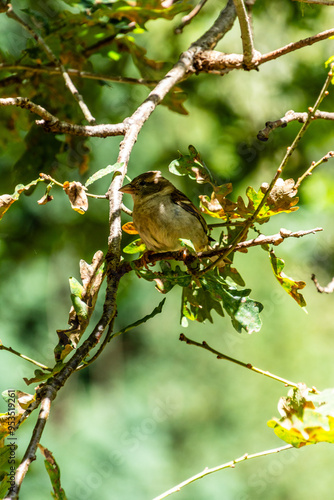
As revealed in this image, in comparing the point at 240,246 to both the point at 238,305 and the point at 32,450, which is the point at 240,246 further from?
the point at 32,450

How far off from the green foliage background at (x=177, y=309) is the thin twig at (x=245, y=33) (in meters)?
0.90

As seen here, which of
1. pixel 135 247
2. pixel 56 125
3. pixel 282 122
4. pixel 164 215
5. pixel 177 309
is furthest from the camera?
pixel 177 309

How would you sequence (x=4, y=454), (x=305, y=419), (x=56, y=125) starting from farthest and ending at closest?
1. (x=56, y=125)
2. (x=4, y=454)
3. (x=305, y=419)

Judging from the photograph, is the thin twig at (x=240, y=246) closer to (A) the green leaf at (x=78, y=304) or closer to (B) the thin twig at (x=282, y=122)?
(A) the green leaf at (x=78, y=304)

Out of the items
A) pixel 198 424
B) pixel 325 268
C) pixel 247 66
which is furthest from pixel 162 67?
pixel 198 424

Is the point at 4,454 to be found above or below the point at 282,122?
below

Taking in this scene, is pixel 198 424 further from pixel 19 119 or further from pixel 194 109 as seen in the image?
pixel 19 119

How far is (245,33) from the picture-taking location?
208 centimetres

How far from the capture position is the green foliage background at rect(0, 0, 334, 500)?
10.5 feet

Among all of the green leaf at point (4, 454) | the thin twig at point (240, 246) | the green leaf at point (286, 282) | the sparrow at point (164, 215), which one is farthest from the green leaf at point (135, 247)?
the green leaf at point (4, 454)

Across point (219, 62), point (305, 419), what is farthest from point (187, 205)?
point (305, 419)

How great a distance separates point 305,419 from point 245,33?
54.3 inches

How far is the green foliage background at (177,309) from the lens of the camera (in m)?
3.20

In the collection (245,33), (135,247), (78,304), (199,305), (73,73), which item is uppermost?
(73,73)
